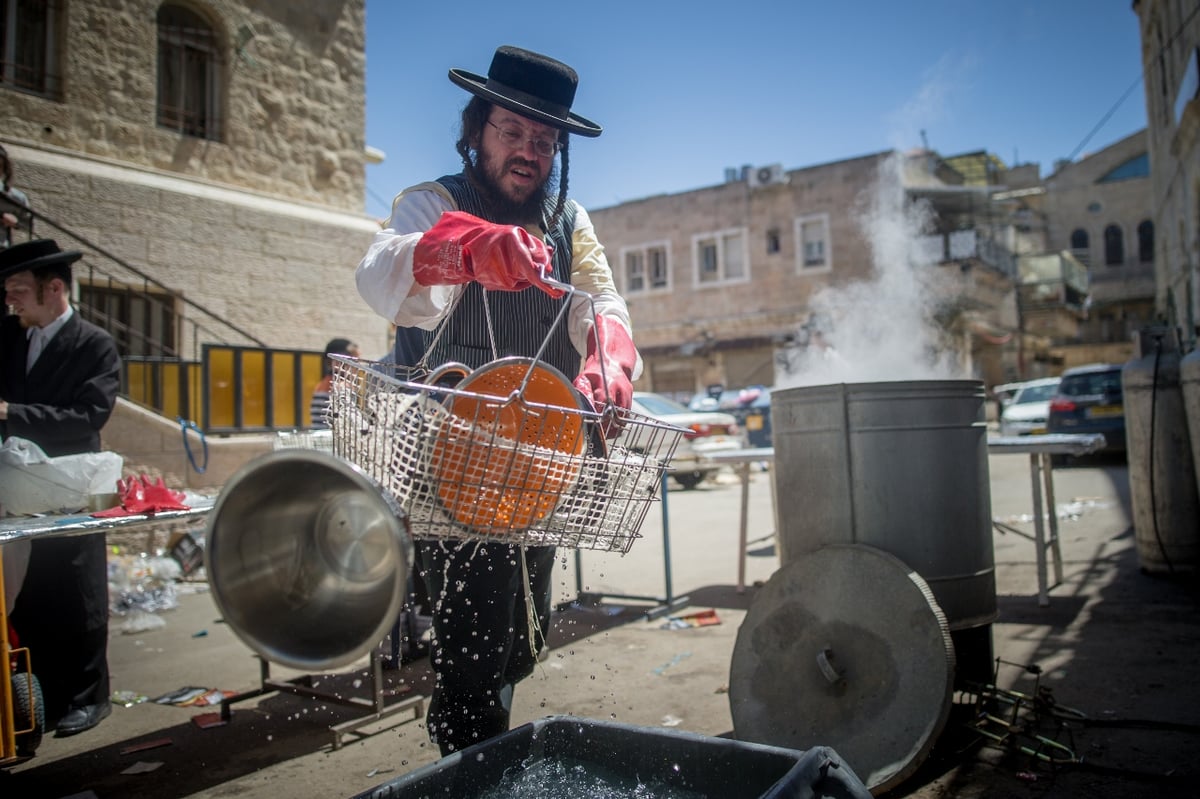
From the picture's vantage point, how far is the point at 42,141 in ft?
28.5

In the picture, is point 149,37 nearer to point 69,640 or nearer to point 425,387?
point 69,640

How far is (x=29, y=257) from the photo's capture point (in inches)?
150

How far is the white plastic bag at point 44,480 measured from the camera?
324cm

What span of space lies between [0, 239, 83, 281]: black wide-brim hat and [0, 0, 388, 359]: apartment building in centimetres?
483

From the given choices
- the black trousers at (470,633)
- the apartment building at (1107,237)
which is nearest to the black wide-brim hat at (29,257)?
the black trousers at (470,633)

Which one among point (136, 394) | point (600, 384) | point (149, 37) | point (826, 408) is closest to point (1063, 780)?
point (826, 408)

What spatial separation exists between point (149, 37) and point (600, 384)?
10350 millimetres

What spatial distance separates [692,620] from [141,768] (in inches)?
131

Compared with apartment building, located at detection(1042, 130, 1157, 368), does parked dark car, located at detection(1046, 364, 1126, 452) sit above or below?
below

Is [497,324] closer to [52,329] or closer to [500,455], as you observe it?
[500,455]

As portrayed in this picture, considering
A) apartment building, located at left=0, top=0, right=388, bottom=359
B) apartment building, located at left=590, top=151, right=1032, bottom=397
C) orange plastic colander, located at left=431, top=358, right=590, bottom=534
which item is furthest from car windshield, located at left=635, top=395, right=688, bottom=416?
apartment building, located at left=590, top=151, right=1032, bottom=397

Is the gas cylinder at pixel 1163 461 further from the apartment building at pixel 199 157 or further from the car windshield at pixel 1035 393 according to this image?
the car windshield at pixel 1035 393

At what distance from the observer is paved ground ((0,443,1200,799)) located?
296 centimetres

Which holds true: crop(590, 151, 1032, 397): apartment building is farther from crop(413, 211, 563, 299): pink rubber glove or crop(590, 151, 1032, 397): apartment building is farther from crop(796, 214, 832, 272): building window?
crop(413, 211, 563, 299): pink rubber glove
